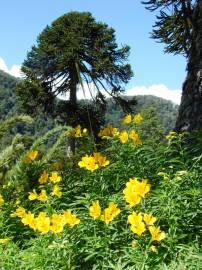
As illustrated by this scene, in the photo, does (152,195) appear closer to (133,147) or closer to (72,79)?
(133,147)

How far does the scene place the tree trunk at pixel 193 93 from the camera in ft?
15.8

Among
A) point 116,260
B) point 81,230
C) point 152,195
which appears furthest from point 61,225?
point 152,195

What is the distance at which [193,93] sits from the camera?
4906 mm

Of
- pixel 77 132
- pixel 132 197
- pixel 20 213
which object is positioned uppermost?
pixel 77 132

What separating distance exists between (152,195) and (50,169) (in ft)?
4.01

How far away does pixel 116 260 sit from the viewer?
7.95 feet

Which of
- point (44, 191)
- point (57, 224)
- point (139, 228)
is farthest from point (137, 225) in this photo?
point (44, 191)

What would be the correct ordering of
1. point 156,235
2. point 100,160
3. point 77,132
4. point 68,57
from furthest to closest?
point 68,57, point 77,132, point 100,160, point 156,235

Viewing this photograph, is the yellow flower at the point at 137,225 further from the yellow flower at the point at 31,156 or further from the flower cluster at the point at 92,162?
the yellow flower at the point at 31,156

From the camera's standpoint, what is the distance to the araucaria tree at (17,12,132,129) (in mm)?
17609

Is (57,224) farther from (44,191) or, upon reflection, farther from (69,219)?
(44,191)

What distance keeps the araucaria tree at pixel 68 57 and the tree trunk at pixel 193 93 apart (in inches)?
465

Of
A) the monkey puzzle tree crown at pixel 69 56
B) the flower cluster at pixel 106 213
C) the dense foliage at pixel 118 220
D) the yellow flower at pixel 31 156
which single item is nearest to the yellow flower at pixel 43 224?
the dense foliage at pixel 118 220

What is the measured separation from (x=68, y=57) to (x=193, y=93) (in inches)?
502
